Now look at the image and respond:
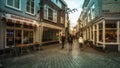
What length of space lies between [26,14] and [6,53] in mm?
4982

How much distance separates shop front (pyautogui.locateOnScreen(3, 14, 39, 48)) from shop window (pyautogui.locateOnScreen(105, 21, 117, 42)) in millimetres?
8198

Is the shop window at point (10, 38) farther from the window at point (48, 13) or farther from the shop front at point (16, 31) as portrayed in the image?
the window at point (48, 13)

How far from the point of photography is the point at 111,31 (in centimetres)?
1433

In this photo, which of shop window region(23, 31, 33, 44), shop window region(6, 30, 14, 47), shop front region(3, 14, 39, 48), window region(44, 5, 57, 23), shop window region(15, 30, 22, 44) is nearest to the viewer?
shop front region(3, 14, 39, 48)

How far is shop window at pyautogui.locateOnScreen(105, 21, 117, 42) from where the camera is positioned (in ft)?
46.6

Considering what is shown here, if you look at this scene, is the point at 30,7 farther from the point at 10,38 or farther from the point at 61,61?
the point at 61,61

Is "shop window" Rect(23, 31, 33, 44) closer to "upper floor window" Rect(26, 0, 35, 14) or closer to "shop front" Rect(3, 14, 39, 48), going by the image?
"shop front" Rect(3, 14, 39, 48)

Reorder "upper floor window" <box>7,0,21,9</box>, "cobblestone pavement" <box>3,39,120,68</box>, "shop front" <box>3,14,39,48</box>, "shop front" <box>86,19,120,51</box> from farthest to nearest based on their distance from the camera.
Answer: "shop front" <box>86,19,120,51</box> → "upper floor window" <box>7,0,21,9</box> → "shop front" <box>3,14,39,48</box> → "cobblestone pavement" <box>3,39,120,68</box>

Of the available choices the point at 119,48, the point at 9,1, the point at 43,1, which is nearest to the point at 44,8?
the point at 43,1

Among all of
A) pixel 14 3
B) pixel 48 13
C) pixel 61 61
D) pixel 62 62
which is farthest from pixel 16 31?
pixel 48 13

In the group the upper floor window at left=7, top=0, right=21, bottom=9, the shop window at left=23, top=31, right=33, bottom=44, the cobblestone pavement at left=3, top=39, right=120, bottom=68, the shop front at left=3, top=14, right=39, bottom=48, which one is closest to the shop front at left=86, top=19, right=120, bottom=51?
the cobblestone pavement at left=3, top=39, right=120, bottom=68

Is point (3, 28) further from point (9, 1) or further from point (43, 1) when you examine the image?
point (43, 1)

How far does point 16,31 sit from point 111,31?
32.6 ft

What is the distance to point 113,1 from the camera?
14000 mm
